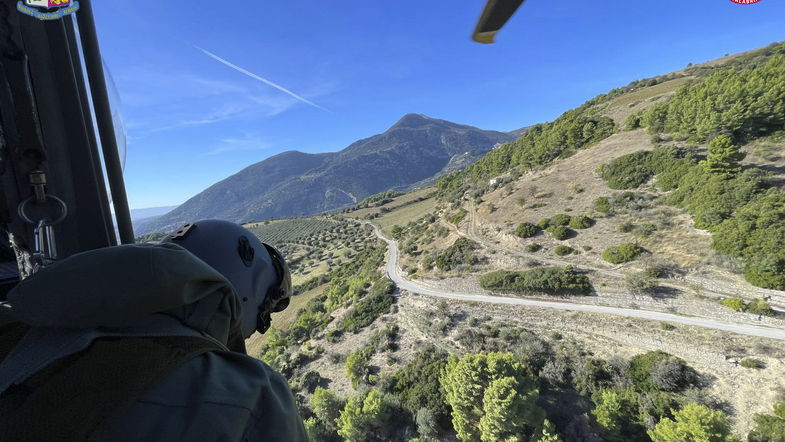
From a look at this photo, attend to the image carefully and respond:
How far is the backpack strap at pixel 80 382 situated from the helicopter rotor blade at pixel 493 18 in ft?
9.21

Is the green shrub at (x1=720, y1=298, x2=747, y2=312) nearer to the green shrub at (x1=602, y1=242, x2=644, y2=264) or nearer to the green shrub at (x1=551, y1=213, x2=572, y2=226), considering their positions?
the green shrub at (x1=602, y1=242, x2=644, y2=264)

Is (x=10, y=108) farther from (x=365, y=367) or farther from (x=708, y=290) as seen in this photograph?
(x=708, y=290)

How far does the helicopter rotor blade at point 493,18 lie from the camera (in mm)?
2068

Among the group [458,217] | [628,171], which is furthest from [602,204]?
[458,217]

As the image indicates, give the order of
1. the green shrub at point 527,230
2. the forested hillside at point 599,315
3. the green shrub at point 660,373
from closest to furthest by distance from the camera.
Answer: the forested hillside at point 599,315 < the green shrub at point 660,373 < the green shrub at point 527,230

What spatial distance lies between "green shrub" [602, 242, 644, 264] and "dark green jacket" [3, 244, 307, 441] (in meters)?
36.0

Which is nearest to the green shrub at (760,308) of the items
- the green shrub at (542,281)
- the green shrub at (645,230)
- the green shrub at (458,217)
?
the green shrub at (542,281)

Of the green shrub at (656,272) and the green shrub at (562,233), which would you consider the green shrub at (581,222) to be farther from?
the green shrub at (656,272)

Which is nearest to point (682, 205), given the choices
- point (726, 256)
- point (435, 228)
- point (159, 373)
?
point (726, 256)

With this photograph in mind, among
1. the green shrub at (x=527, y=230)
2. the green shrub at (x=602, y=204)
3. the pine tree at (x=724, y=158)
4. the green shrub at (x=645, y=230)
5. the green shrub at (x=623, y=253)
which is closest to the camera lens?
the green shrub at (x=623, y=253)

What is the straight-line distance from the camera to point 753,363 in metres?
17.9

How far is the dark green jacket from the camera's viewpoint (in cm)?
132

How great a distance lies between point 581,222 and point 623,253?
732 centimetres

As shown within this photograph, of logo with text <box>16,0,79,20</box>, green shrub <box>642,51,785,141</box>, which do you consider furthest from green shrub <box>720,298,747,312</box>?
logo with text <box>16,0,79,20</box>
